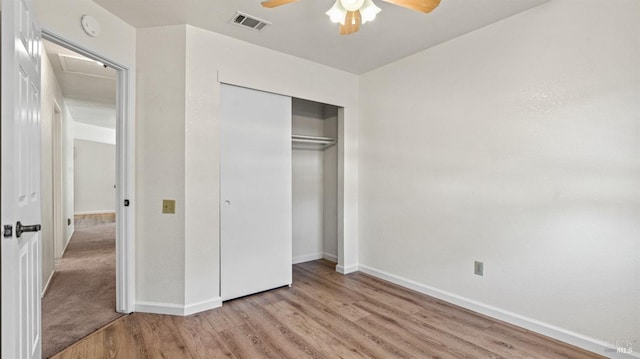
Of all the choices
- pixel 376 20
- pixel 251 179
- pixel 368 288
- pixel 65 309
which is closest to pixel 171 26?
pixel 251 179

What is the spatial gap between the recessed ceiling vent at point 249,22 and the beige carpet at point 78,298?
2.77 meters

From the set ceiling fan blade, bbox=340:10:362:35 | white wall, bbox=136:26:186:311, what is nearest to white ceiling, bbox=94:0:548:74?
white wall, bbox=136:26:186:311

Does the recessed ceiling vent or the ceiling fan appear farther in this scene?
the recessed ceiling vent

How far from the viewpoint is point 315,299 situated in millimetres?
3021

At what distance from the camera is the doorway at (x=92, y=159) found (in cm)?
264

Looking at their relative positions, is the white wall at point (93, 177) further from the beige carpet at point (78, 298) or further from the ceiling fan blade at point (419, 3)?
the ceiling fan blade at point (419, 3)

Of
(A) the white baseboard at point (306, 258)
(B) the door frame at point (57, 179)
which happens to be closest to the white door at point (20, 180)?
(A) the white baseboard at point (306, 258)

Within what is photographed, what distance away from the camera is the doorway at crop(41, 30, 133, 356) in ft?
8.66

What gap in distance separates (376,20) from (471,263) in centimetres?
237

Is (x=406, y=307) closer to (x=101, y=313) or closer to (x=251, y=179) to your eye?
(x=251, y=179)

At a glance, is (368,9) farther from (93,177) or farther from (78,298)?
(93,177)

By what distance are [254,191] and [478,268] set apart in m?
2.28

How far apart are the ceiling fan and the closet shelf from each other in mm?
1905

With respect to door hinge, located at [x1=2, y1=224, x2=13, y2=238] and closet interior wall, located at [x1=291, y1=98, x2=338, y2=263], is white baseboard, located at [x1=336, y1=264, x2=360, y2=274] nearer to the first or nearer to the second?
closet interior wall, located at [x1=291, y1=98, x2=338, y2=263]
